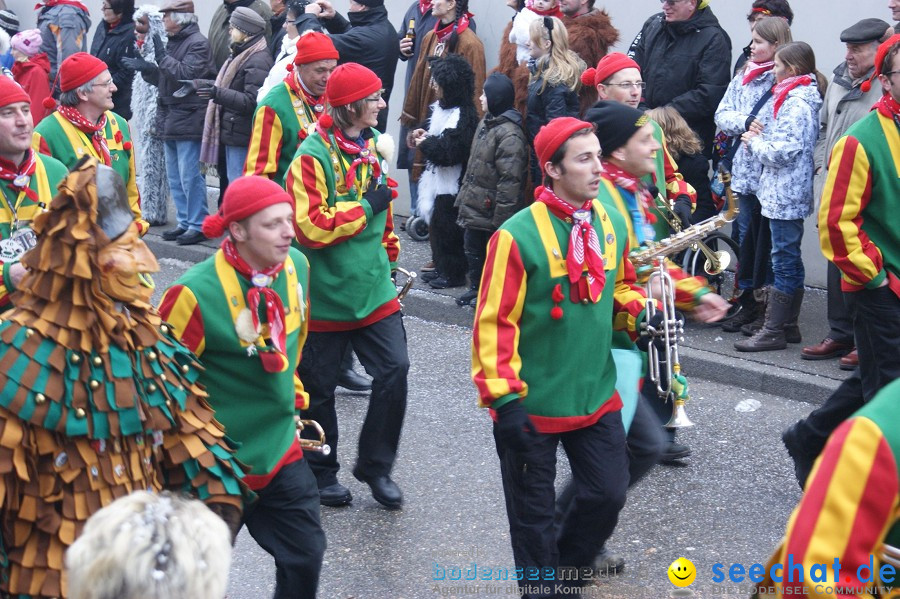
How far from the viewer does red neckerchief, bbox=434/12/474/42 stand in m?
10.2

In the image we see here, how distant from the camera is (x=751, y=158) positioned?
27.0ft

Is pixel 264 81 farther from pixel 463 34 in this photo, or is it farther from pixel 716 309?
pixel 716 309

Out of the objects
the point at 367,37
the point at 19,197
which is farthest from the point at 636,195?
the point at 367,37

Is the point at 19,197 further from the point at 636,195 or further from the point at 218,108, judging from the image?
the point at 218,108

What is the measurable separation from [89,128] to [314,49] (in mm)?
1505

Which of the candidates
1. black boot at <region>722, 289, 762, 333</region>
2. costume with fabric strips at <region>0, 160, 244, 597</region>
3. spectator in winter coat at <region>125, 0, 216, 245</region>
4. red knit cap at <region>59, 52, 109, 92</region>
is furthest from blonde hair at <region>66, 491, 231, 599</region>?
spectator in winter coat at <region>125, 0, 216, 245</region>

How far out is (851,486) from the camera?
239 cm

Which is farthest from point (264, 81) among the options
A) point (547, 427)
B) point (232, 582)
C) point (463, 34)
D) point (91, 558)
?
point (91, 558)

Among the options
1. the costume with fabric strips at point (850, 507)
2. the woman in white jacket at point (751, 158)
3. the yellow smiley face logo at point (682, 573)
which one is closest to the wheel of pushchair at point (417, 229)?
the woman in white jacket at point (751, 158)

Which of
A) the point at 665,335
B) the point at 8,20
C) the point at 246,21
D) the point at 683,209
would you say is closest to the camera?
the point at 665,335

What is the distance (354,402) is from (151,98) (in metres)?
5.80

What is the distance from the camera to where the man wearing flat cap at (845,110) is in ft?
25.1

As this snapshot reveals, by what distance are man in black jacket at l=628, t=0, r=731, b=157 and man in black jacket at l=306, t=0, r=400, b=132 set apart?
253 centimetres

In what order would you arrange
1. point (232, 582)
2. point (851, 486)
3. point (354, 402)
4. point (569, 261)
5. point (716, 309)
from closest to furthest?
point (851, 486) → point (569, 261) → point (716, 309) → point (232, 582) → point (354, 402)
